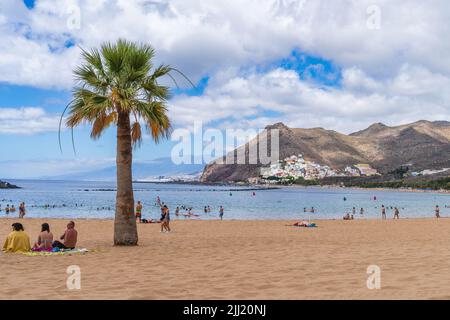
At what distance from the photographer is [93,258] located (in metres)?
14.0

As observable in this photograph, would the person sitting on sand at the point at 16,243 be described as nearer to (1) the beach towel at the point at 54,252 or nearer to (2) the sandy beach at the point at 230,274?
(1) the beach towel at the point at 54,252

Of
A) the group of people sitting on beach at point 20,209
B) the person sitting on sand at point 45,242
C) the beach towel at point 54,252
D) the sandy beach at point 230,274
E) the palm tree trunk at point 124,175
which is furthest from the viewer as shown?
the group of people sitting on beach at point 20,209

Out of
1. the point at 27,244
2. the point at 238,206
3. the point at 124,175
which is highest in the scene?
the point at 124,175

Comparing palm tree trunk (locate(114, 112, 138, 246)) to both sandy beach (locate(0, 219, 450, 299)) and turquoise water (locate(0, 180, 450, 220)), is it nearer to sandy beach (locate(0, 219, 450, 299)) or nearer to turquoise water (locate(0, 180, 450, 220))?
sandy beach (locate(0, 219, 450, 299))

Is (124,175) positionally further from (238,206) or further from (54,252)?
(238,206)

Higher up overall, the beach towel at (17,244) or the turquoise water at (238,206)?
the beach towel at (17,244)

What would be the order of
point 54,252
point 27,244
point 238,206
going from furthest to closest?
point 238,206 → point 27,244 → point 54,252

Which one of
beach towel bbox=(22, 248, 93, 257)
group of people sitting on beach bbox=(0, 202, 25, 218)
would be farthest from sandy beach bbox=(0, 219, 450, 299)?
group of people sitting on beach bbox=(0, 202, 25, 218)

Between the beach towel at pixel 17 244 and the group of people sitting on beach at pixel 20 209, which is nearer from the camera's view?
the beach towel at pixel 17 244

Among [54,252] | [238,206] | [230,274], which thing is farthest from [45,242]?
[238,206]

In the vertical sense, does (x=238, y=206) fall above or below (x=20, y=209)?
below

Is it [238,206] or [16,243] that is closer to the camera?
[16,243]

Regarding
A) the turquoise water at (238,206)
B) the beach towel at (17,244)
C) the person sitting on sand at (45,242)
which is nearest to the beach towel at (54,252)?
the person sitting on sand at (45,242)
